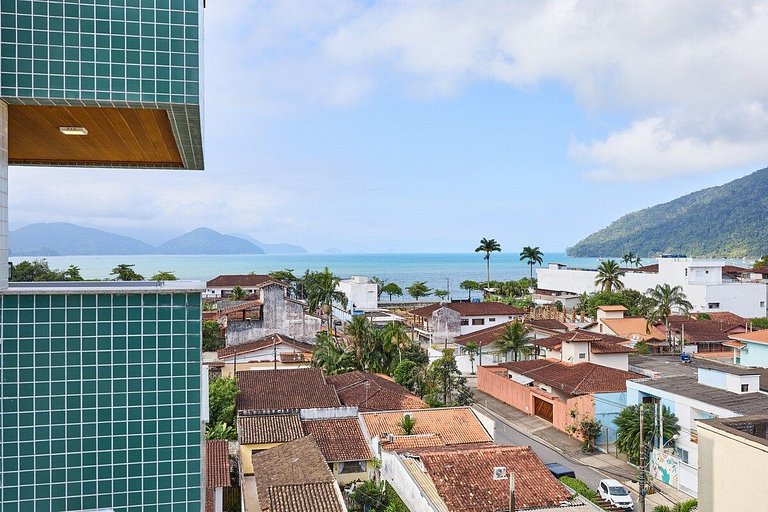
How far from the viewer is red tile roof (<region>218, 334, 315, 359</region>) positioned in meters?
36.8

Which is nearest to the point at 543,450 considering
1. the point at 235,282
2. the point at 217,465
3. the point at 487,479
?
the point at 487,479

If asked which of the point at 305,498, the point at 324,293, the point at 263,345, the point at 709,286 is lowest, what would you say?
the point at 305,498

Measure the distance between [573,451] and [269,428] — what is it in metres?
13.3

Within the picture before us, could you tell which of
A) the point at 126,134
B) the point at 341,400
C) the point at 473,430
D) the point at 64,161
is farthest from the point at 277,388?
the point at 126,134

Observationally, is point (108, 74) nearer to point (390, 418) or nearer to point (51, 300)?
point (51, 300)

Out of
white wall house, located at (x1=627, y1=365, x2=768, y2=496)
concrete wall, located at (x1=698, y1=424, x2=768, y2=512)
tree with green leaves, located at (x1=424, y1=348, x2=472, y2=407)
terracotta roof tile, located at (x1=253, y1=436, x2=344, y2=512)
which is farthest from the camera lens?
tree with green leaves, located at (x1=424, y1=348, x2=472, y2=407)

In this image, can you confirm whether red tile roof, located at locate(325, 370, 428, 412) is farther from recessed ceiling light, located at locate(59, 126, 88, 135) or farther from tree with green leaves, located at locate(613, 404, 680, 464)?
recessed ceiling light, located at locate(59, 126, 88, 135)

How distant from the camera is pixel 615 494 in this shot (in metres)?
19.9

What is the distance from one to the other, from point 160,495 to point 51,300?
7.73ft

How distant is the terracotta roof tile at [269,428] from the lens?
2102 centimetres

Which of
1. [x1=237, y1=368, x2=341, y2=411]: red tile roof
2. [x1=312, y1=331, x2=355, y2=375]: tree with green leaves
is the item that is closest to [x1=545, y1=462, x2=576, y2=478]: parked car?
[x1=237, y1=368, x2=341, y2=411]: red tile roof

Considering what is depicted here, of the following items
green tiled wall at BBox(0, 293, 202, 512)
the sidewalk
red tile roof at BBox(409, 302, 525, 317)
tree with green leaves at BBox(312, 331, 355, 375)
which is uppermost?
green tiled wall at BBox(0, 293, 202, 512)

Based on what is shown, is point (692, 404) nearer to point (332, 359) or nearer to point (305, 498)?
point (305, 498)

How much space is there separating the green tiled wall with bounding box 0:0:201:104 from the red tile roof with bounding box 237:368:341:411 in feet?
62.4
